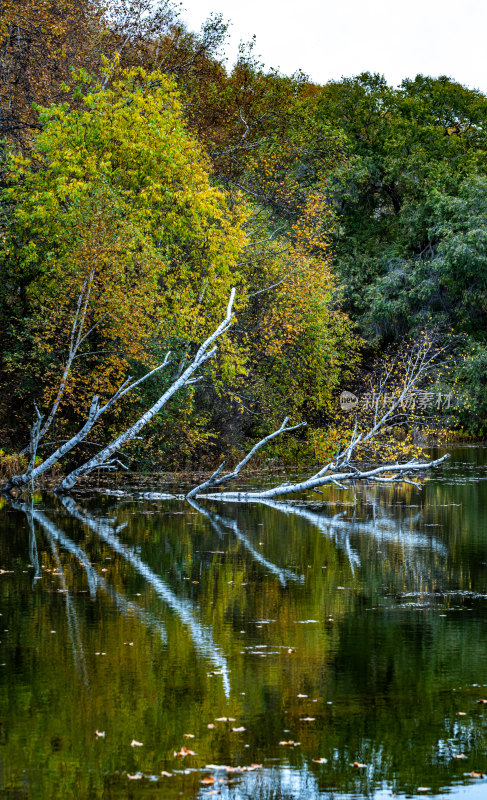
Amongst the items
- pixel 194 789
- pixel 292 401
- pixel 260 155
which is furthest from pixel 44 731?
pixel 260 155

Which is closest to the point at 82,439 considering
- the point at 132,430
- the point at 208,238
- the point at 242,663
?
the point at 132,430

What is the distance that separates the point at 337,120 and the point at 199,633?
1387 inches

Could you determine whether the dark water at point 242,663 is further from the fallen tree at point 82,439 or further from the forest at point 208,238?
the forest at point 208,238

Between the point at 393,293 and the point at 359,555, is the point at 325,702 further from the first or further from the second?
the point at 393,293

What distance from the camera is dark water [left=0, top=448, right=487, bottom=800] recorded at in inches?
231

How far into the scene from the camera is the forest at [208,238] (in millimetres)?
22312

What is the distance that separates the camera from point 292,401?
3075 centimetres

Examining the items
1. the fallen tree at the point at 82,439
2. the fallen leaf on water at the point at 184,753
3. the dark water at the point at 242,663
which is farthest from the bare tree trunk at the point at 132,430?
the fallen leaf on water at the point at 184,753

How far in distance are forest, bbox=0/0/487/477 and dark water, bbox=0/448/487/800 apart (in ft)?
25.3

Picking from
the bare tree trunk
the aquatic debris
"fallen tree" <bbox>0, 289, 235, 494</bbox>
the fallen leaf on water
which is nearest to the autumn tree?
"fallen tree" <bbox>0, 289, 235, 494</bbox>

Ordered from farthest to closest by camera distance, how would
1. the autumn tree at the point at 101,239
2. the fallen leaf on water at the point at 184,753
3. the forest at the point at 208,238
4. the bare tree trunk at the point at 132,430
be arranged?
1. the forest at the point at 208,238
2. the autumn tree at the point at 101,239
3. the bare tree trunk at the point at 132,430
4. the fallen leaf on water at the point at 184,753

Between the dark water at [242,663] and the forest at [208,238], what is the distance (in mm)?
7698

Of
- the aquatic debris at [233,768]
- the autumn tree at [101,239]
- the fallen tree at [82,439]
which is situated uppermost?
the autumn tree at [101,239]

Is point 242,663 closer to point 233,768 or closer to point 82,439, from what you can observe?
point 233,768
